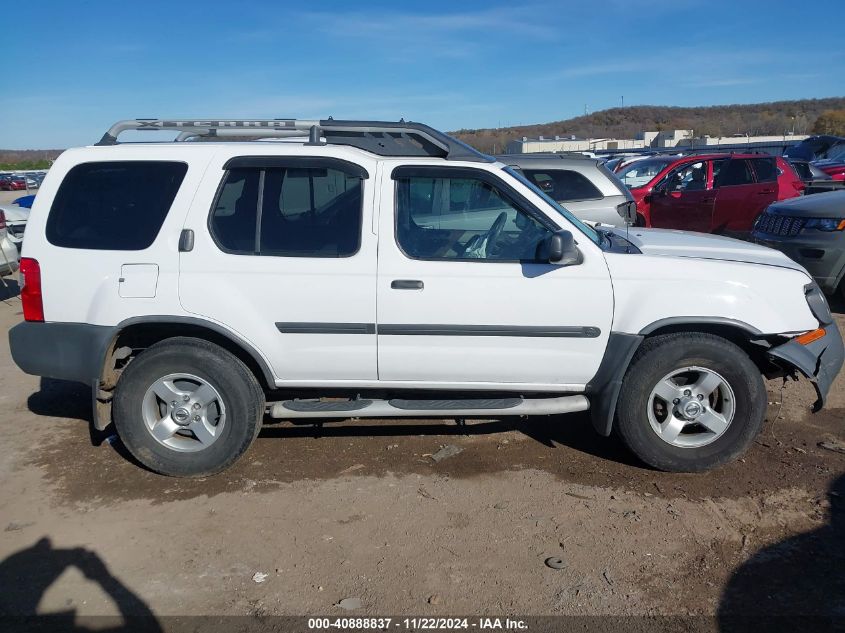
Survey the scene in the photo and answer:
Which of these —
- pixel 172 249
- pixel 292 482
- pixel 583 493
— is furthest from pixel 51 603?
pixel 583 493

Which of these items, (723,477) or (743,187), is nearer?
(723,477)

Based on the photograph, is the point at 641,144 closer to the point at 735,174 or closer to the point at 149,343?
the point at 735,174

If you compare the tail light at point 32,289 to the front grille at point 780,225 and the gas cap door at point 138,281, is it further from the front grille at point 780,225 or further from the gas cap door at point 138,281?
the front grille at point 780,225

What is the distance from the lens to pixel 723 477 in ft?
14.4

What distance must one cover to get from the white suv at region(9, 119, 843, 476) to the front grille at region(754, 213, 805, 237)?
400cm

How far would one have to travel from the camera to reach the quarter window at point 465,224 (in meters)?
4.29

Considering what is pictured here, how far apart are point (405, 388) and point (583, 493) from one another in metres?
1.23

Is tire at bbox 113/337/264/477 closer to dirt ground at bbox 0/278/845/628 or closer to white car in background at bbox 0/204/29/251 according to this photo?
dirt ground at bbox 0/278/845/628

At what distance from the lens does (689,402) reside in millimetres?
4340

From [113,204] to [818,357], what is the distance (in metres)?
4.35

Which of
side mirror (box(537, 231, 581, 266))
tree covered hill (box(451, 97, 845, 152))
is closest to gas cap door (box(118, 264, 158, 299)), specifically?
side mirror (box(537, 231, 581, 266))

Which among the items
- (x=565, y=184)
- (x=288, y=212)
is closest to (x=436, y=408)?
(x=288, y=212)

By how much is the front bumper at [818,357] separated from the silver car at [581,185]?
366 centimetres

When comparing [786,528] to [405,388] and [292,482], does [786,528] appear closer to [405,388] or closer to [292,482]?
[405,388]
